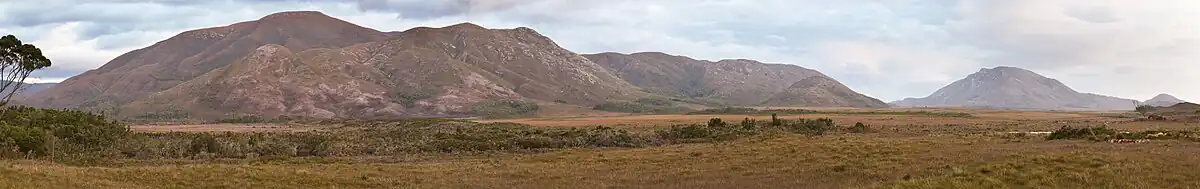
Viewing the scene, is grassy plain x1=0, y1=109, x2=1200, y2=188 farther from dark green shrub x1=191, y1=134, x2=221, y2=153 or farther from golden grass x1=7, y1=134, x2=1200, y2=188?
dark green shrub x1=191, y1=134, x2=221, y2=153

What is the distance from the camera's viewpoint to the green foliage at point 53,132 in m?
41.8

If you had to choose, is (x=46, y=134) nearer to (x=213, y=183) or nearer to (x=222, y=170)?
(x=222, y=170)

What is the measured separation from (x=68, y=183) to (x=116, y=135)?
3820 cm

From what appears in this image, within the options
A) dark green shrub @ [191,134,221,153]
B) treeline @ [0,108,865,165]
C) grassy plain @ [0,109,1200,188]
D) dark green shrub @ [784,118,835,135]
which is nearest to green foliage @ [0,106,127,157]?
treeline @ [0,108,865,165]

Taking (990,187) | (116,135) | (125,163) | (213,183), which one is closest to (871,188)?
(990,187)

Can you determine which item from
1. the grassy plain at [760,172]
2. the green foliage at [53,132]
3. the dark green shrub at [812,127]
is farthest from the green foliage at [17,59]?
the dark green shrub at [812,127]

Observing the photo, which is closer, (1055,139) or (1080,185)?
(1080,185)

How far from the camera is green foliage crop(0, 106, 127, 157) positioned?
4184 centimetres

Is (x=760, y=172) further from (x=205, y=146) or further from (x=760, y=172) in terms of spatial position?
(x=205, y=146)

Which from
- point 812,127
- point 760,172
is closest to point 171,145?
point 760,172

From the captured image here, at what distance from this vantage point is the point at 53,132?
164 ft

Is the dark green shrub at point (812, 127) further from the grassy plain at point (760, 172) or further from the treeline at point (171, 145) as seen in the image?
the grassy plain at point (760, 172)

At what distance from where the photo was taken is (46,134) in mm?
45531

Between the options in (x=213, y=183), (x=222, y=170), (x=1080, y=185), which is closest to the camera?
(x=1080, y=185)
